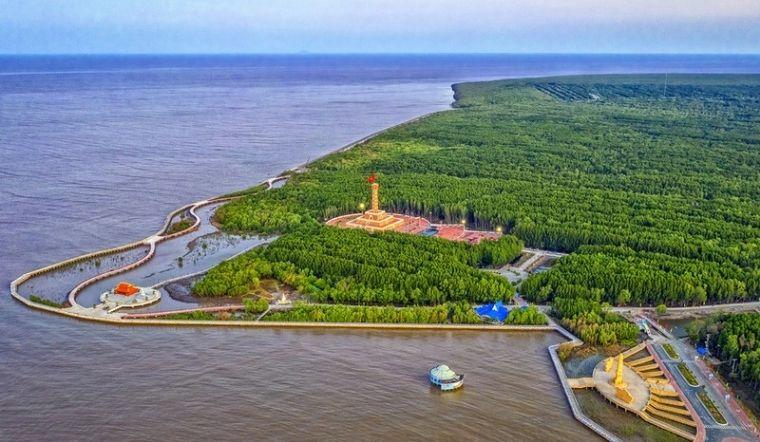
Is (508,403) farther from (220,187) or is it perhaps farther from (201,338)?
(220,187)

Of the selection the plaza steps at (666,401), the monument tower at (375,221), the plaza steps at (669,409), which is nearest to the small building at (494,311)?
the plaza steps at (666,401)

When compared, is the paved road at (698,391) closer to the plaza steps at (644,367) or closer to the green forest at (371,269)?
the plaza steps at (644,367)

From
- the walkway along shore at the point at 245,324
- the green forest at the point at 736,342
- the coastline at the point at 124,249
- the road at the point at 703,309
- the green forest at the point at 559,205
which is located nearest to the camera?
the walkway along shore at the point at 245,324

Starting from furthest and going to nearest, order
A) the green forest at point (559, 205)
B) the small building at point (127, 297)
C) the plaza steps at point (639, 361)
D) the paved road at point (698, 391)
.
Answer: the green forest at point (559, 205) → the small building at point (127, 297) → the plaza steps at point (639, 361) → the paved road at point (698, 391)

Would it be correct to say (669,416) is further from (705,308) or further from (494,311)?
(705,308)

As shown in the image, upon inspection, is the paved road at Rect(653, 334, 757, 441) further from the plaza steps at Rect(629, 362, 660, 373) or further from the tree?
the tree

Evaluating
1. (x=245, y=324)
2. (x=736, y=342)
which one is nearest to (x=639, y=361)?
(x=736, y=342)
